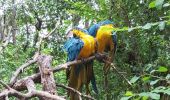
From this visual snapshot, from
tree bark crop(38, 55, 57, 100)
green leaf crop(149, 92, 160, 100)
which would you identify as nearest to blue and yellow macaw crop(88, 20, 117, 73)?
tree bark crop(38, 55, 57, 100)

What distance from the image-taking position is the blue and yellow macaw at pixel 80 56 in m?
3.02

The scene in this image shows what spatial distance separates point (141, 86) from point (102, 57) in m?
0.98

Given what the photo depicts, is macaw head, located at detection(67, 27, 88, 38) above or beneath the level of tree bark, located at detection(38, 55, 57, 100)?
above

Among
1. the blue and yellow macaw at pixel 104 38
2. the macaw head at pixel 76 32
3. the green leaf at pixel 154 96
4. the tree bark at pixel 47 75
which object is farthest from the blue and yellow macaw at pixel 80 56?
the green leaf at pixel 154 96

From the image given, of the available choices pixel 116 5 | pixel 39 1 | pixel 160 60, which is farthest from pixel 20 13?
pixel 160 60

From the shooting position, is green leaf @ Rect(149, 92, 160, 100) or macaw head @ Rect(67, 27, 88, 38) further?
macaw head @ Rect(67, 27, 88, 38)

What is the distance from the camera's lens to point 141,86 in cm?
388

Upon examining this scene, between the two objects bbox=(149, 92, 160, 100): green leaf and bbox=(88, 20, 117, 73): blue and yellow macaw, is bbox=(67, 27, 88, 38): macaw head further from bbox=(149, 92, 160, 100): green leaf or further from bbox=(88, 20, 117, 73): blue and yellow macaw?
bbox=(149, 92, 160, 100): green leaf

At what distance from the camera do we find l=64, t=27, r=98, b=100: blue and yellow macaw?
302 centimetres

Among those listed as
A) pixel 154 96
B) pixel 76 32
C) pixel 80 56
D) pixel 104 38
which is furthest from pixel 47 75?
pixel 154 96

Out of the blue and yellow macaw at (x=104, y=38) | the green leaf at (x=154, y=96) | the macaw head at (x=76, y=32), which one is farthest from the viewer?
the blue and yellow macaw at (x=104, y=38)

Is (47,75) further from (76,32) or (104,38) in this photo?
(104,38)

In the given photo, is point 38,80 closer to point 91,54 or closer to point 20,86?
point 20,86

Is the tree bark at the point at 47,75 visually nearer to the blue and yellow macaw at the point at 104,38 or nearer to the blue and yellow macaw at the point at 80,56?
the blue and yellow macaw at the point at 80,56
